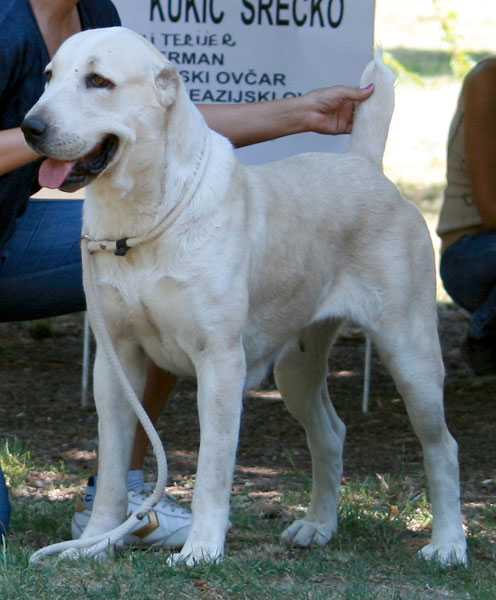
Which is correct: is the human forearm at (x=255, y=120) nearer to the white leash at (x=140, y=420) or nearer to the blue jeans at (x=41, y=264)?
the blue jeans at (x=41, y=264)

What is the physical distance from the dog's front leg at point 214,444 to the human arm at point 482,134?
278 cm

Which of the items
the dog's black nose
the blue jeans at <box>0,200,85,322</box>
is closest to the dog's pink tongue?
the dog's black nose

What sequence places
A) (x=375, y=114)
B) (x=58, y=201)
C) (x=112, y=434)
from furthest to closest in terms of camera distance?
(x=58, y=201)
(x=375, y=114)
(x=112, y=434)

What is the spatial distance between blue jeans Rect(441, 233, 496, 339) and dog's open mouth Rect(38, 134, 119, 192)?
3048 millimetres

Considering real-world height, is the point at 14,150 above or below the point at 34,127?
below

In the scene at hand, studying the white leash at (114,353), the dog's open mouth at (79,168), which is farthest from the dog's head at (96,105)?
the white leash at (114,353)

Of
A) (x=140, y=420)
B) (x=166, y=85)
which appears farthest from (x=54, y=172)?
(x=140, y=420)

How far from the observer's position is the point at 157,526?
14.3 ft

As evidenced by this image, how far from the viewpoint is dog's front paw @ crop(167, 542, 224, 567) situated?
3.83 m

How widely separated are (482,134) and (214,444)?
2.94 m

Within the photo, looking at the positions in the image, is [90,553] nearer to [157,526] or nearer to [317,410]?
[157,526]

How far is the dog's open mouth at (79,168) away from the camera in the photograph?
3686mm

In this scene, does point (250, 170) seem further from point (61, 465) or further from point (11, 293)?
point (61, 465)

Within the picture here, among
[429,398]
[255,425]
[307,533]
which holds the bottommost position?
[255,425]
